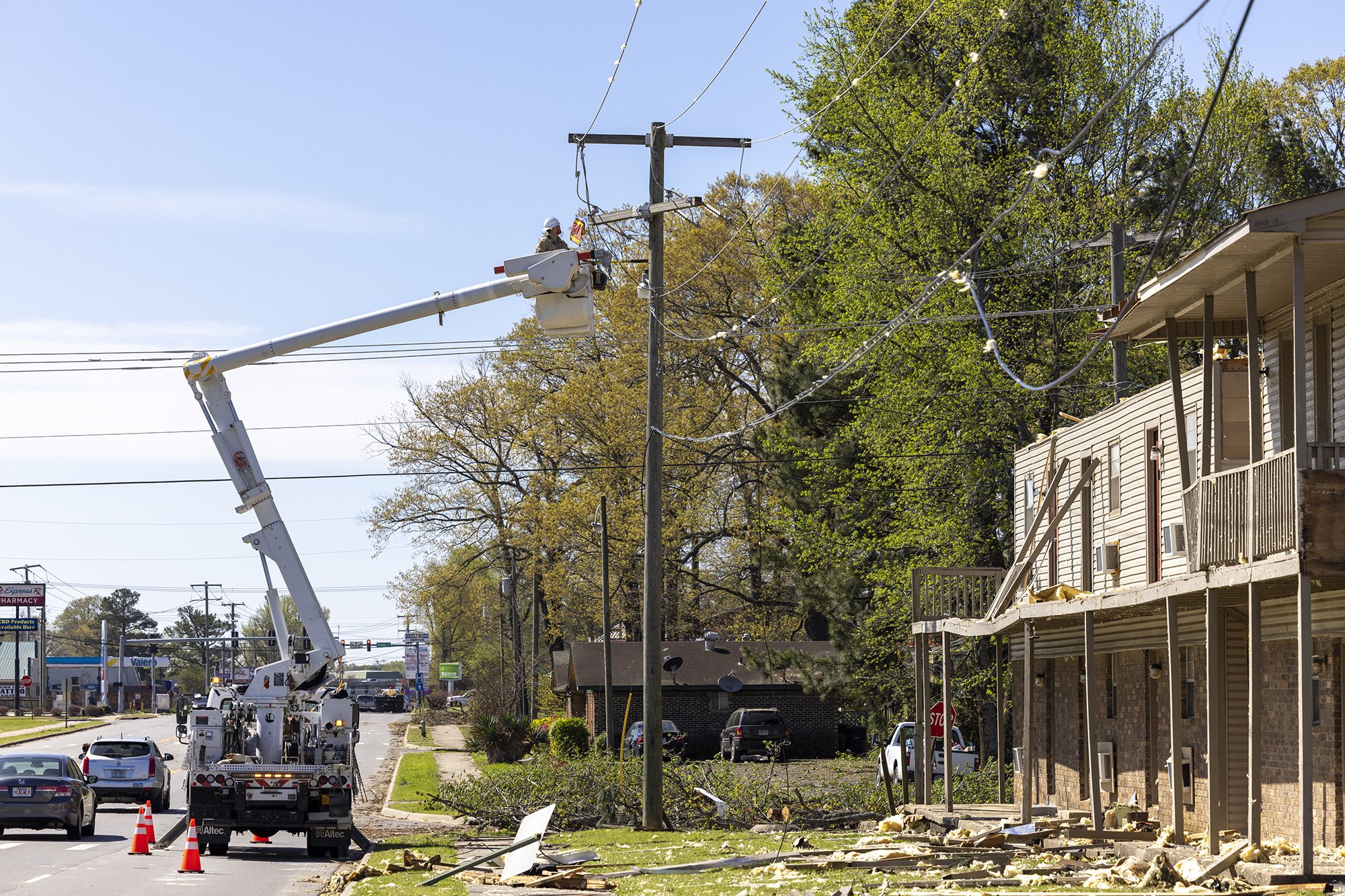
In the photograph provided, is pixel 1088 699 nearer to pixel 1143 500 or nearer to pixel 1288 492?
pixel 1143 500

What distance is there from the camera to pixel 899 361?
111 ft

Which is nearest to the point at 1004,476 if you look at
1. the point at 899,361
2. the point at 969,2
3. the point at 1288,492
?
the point at 899,361

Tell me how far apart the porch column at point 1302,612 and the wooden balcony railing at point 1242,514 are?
6.6 inches

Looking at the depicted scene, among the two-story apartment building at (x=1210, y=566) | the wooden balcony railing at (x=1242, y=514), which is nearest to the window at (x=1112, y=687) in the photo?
the two-story apartment building at (x=1210, y=566)

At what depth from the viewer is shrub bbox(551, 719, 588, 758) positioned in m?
43.0

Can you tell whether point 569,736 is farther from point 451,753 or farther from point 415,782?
point 451,753

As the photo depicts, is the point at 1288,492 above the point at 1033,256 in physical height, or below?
below

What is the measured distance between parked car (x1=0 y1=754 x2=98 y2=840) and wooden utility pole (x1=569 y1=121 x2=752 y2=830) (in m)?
9.15

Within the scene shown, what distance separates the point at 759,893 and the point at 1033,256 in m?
20.2

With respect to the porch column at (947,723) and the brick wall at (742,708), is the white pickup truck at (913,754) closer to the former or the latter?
the porch column at (947,723)

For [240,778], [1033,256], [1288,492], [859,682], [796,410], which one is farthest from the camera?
[796,410]

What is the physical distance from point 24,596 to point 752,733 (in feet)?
298

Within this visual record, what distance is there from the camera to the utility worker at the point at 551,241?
65.2ft

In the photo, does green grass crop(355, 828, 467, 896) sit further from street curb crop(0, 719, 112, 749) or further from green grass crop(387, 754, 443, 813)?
street curb crop(0, 719, 112, 749)
